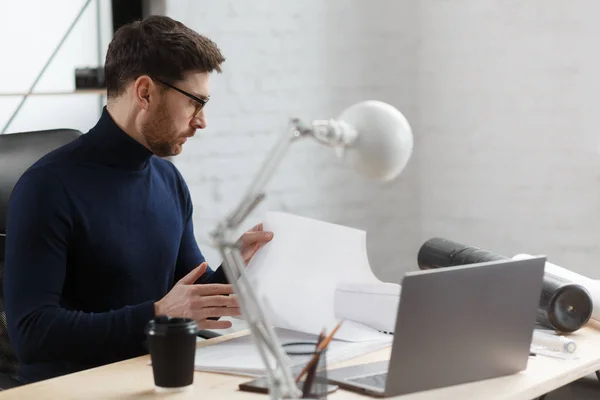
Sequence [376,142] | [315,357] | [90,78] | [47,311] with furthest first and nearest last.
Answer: [90,78] < [47,311] < [315,357] < [376,142]

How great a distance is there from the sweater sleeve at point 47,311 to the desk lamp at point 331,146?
0.64 meters

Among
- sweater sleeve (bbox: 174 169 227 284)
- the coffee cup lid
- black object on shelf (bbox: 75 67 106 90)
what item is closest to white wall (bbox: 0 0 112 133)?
black object on shelf (bbox: 75 67 106 90)

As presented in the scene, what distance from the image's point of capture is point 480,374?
4.71 ft

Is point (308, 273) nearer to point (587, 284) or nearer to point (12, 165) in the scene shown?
point (587, 284)

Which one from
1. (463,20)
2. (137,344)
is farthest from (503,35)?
(137,344)

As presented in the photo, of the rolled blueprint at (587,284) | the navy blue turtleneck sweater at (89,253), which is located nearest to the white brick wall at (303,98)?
the navy blue turtleneck sweater at (89,253)

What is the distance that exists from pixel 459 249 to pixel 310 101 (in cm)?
135

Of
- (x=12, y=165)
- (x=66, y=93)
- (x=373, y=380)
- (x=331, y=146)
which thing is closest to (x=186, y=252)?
(x=12, y=165)

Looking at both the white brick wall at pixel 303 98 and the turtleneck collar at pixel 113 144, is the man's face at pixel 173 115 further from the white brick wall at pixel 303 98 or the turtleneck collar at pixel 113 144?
the white brick wall at pixel 303 98

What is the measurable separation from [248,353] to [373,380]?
262 mm

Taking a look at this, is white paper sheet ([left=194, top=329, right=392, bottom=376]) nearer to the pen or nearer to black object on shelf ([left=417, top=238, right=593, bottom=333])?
the pen

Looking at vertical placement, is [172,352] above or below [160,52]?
below

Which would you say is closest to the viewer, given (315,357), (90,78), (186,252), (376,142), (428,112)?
(376,142)

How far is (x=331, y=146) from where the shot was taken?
1.09 m
